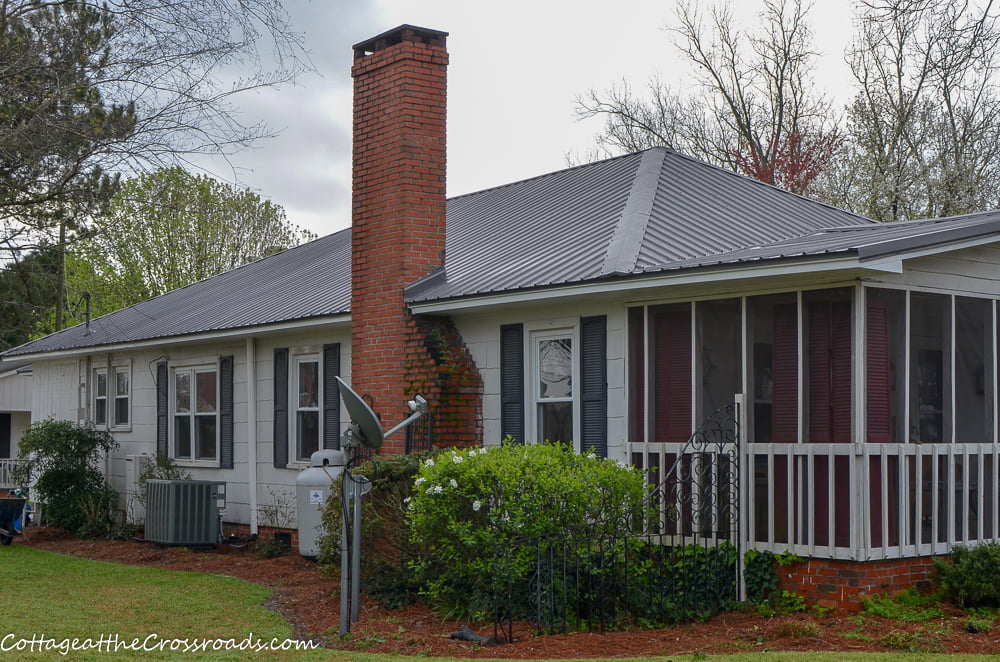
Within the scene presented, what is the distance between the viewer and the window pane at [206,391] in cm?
1742

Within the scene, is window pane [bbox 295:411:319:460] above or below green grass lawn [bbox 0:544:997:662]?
above

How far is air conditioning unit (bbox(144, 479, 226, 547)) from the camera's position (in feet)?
52.2

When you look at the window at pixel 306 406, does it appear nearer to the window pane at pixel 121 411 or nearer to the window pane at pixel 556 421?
the window pane at pixel 556 421

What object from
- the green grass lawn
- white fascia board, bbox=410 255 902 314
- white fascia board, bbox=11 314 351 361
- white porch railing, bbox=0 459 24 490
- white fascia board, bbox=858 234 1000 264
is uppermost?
Result: white fascia board, bbox=858 234 1000 264

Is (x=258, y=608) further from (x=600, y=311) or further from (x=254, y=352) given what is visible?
(x=254, y=352)

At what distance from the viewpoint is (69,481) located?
18578mm

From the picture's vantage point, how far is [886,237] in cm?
981

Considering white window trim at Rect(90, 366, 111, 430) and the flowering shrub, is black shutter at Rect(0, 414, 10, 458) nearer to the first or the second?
white window trim at Rect(90, 366, 111, 430)

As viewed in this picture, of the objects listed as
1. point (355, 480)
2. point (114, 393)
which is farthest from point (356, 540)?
point (114, 393)

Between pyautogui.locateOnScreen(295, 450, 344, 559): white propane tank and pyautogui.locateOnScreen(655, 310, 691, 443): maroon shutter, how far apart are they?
4354mm

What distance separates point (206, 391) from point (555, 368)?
7601mm

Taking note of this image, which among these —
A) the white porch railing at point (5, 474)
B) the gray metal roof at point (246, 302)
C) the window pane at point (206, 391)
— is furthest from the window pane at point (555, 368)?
the white porch railing at point (5, 474)

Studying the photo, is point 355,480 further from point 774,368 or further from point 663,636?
point 774,368

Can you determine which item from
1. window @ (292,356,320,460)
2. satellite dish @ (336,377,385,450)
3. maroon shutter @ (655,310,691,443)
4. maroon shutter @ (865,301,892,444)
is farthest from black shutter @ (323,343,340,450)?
maroon shutter @ (865,301,892,444)
